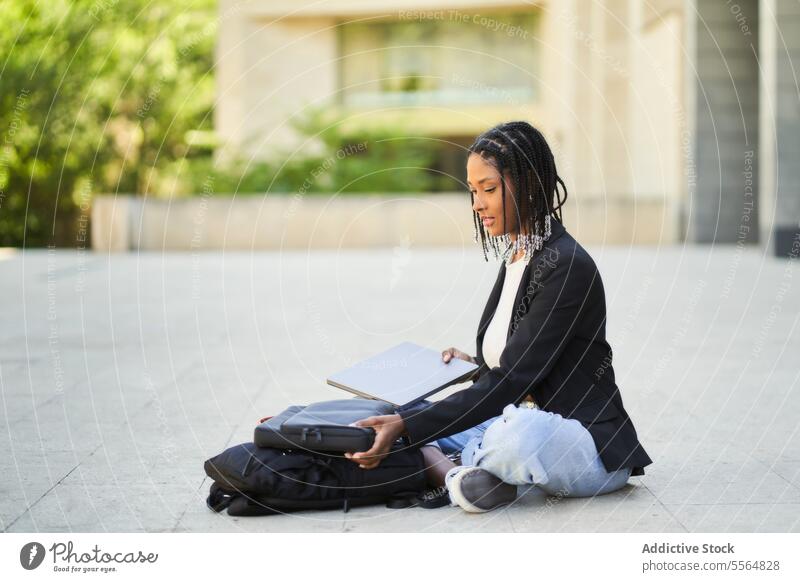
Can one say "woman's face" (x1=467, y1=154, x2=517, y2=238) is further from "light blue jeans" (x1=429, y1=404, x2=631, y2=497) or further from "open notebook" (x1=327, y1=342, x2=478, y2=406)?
"light blue jeans" (x1=429, y1=404, x2=631, y2=497)

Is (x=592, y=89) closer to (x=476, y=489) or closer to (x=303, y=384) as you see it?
(x=303, y=384)

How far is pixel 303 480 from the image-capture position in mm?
4250

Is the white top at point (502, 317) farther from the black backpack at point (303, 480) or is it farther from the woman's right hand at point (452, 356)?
the black backpack at point (303, 480)

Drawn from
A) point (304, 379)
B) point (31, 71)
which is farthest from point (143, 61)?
point (304, 379)

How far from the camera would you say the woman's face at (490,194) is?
4.22 meters

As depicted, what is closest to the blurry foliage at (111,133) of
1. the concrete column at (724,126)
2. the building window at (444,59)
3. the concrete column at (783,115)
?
the building window at (444,59)

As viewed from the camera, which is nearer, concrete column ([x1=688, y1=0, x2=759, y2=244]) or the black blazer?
the black blazer

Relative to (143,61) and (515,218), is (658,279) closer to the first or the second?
(515,218)

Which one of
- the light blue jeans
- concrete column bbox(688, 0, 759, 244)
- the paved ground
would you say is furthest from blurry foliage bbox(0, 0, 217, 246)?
the light blue jeans

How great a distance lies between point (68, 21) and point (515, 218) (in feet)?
101

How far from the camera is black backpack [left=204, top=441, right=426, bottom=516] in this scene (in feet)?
13.8

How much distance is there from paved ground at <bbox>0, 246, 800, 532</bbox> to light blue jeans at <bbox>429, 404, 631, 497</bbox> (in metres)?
0.14

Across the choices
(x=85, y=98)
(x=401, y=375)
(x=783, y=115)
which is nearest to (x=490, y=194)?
(x=401, y=375)

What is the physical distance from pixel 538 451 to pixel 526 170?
1115 mm
